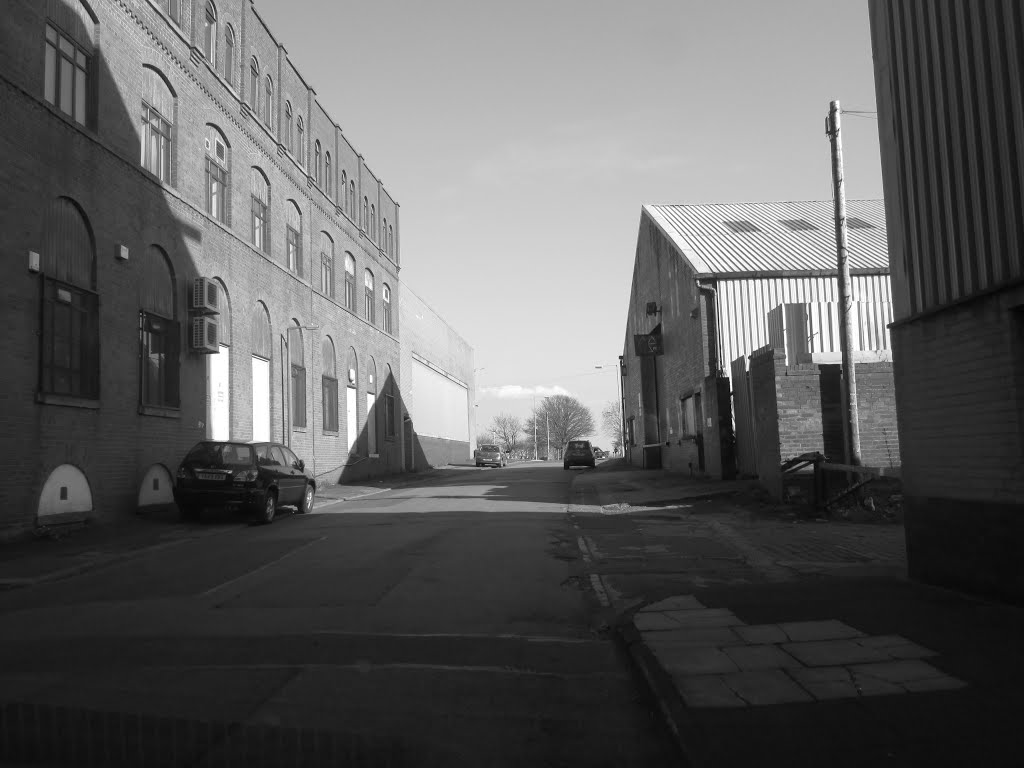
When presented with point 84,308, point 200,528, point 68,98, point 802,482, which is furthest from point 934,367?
point 68,98

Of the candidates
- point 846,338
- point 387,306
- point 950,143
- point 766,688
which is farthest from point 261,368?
point 766,688

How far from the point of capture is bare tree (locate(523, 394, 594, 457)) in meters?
130

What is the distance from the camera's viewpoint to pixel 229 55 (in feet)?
81.8

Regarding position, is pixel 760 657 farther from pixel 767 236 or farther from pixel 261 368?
pixel 767 236

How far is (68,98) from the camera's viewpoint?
16484 mm

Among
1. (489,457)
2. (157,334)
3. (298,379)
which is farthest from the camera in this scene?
(489,457)

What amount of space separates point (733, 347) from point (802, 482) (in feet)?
Result: 31.5

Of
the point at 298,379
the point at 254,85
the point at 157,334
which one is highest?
the point at 254,85

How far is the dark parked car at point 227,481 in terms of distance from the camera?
55.8 ft

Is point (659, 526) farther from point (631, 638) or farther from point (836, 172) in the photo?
point (631, 638)

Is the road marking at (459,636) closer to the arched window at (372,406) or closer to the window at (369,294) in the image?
the arched window at (372,406)

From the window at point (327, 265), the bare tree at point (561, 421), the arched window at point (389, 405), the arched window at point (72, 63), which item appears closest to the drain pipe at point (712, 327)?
the window at point (327, 265)

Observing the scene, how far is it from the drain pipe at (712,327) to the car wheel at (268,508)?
41.0 feet

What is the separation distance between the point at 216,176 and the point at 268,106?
5.54m
